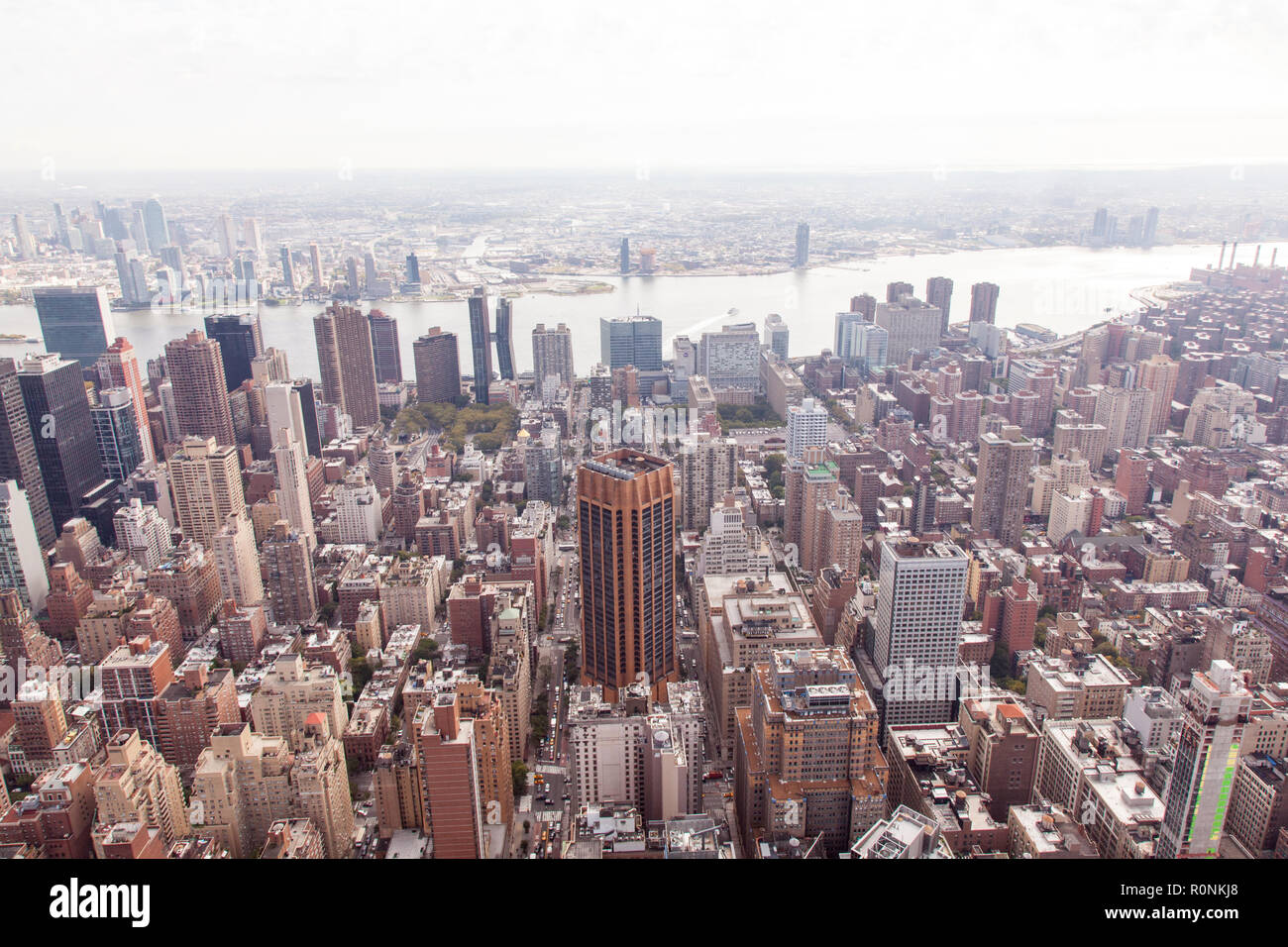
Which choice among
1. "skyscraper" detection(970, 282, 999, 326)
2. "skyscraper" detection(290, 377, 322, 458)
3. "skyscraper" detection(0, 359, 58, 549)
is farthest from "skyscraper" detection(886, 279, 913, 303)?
"skyscraper" detection(0, 359, 58, 549)

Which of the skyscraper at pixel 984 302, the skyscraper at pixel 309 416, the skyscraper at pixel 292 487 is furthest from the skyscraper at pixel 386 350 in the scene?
the skyscraper at pixel 984 302

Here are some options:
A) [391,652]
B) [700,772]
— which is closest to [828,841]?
[700,772]

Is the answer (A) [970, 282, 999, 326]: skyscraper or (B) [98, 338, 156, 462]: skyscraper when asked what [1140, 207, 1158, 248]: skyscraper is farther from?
(B) [98, 338, 156, 462]: skyscraper

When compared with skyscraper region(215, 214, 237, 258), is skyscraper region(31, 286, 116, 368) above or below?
below

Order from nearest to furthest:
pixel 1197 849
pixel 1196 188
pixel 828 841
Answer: pixel 1197 849
pixel 828 841
pixel 1196 188

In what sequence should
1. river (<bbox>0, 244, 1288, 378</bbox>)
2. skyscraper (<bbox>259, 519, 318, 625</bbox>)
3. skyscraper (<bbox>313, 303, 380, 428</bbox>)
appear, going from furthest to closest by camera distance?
river (<bbox>0, 244, 1288, 378</bbox>), skyscraper (<bbox>313, 303, 380, 428</bbox>), skyscraper (<bbox>259, 519, 318, 625</bbox>)
